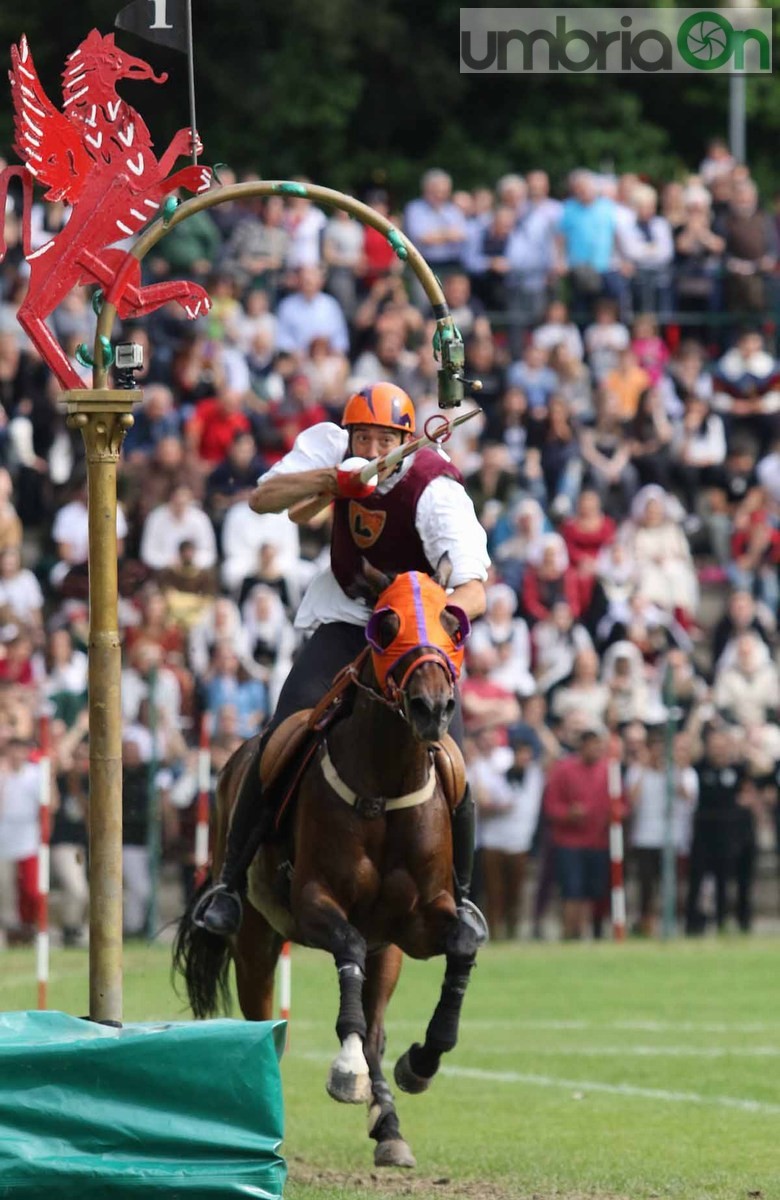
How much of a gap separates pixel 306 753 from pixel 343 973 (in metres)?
1.05

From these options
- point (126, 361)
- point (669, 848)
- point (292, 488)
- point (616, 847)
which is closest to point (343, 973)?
point (292, 488)

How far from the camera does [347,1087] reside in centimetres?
893

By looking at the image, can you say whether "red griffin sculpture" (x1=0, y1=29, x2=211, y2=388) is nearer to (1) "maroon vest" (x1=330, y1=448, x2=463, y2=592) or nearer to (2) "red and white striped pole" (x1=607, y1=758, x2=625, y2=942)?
(1) "maroon vest" (x1=330, y1=448, x2=463, y2=592)

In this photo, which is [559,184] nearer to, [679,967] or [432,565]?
[679,967]

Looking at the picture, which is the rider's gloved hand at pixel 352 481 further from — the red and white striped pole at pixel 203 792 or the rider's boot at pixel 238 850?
the red and white striped pole at pixel 203 792

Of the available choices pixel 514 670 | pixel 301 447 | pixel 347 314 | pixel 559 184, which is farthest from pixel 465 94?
pixel 301 447

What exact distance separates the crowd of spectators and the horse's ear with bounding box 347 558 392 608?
10.3 m

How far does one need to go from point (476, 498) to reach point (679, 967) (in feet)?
19.8

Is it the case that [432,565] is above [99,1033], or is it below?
above

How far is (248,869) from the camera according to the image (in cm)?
1049

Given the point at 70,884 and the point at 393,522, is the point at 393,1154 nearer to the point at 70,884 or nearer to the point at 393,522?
the point at 393,522

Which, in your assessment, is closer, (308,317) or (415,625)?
(415,625)

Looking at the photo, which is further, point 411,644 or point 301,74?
point 301,74

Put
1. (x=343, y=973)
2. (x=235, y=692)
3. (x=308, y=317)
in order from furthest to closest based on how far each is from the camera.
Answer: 1. (x=308, y=317)
2. (x=235, y=692)
3. (x=343, y=973)
